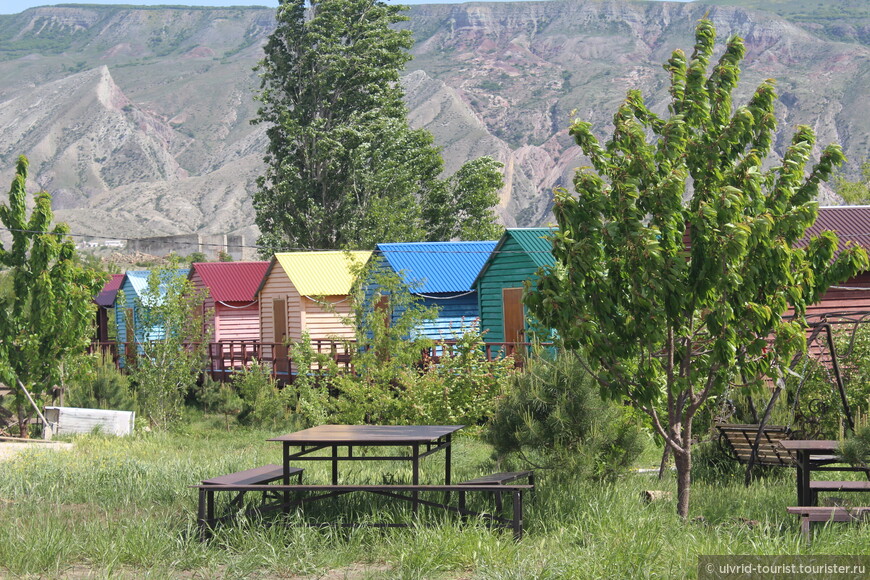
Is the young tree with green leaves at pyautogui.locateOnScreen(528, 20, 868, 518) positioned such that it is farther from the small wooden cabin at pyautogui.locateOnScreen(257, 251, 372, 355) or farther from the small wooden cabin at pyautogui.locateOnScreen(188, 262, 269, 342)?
the small wooden cabin at pyautogui.locateOnScreen(188, 262, 269, 342)

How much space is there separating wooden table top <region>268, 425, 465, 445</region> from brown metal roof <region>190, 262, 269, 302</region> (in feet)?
76.0

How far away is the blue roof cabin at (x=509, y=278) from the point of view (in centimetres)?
2212

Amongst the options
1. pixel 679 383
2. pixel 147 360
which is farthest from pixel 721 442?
pixel 147 360

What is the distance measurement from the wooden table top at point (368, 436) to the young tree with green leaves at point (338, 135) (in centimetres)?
2896

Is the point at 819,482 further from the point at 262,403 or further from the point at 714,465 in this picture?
the point at 262,403

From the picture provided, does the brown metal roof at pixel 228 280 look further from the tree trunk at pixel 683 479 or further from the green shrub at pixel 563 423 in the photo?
the tree trunk at pixel 683 479

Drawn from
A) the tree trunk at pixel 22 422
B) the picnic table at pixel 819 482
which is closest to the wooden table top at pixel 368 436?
the picnic table at pixel 819 482

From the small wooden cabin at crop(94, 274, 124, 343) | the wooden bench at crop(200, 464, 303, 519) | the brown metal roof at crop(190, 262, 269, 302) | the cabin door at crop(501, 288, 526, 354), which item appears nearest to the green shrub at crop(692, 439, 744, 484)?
the wooden bench at crop(200, 464, 303, 519)

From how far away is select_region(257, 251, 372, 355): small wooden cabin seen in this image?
88.0 ft

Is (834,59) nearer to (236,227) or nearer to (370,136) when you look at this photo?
(236,227)

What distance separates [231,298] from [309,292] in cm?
672

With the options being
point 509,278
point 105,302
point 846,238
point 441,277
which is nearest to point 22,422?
point 441,277

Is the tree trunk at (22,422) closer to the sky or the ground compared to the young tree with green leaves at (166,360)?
closer to the ground

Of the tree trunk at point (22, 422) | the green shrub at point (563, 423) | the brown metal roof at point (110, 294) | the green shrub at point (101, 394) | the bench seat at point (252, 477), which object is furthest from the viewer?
the brown metal roof at point (110, 294)
